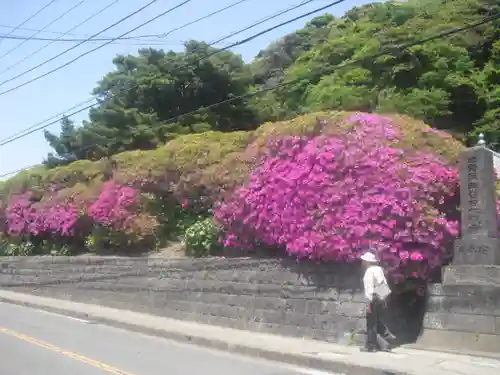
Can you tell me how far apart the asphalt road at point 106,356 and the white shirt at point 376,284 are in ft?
4.99

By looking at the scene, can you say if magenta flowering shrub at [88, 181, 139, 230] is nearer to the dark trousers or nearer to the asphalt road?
the asphalt road

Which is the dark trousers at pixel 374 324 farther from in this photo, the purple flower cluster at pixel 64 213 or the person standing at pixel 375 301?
the purple flower cluster at pixel 64 213

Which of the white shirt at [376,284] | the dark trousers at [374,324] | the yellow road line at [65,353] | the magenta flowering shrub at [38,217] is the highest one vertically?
the magenta flowering shrub at [38,217]

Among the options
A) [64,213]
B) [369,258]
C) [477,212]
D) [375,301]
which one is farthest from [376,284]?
[64,213]

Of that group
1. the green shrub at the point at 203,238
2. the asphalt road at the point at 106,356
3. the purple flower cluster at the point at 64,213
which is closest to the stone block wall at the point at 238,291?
the green shrub at the point at 203,238

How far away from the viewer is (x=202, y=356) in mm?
10641

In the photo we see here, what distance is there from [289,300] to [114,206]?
8.65 m

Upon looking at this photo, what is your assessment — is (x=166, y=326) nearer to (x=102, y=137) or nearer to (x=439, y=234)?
(x=439, y=234)

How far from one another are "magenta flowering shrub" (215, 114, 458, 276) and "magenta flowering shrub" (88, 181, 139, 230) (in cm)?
673

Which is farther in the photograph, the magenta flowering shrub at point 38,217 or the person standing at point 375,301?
the magenta flowering shrub at point 38,217

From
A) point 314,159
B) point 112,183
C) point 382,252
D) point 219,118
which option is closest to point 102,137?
point 219,118

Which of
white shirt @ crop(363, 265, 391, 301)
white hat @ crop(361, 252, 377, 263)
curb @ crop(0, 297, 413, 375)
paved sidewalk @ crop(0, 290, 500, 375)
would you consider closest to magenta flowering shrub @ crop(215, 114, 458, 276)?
white hat @ crop(361, 252, 377, 263)

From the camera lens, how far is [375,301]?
384 inches

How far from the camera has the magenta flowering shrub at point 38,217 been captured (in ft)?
70.8
